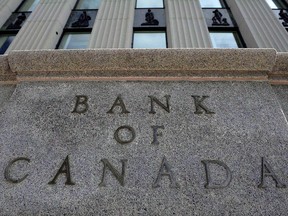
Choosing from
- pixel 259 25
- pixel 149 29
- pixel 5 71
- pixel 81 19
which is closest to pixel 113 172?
pixel 5 71

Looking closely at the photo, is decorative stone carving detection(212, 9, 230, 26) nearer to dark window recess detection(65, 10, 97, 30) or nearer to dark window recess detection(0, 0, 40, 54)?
dark window recess detection(65, 10, 97, 30)

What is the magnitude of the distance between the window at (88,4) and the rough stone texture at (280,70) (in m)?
7.84

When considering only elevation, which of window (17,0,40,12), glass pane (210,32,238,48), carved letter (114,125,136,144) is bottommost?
carved letter (114,125,136,144)

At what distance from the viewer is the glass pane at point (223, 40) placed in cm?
847

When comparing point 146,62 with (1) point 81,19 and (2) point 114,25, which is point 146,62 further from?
(1) point 81,19

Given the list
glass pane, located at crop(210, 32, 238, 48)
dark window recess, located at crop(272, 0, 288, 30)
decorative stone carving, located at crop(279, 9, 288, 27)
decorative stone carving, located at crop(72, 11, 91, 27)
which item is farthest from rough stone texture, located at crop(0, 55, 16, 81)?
decorative stone carving, located at crop(279, 9, 288, 27)

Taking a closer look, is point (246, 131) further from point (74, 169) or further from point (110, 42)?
point (110, 42)

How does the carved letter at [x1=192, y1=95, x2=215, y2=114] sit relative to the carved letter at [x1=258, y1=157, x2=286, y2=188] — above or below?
above

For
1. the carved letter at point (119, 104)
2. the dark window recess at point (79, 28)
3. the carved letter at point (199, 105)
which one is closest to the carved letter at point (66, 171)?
the carved letter at point (119, 104)

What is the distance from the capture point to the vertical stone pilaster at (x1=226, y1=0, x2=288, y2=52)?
304 inches

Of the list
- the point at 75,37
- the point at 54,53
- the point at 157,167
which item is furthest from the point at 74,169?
the point at 75,37

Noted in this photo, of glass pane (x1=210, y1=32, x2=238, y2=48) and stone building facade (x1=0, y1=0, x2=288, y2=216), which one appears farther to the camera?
glass pane (x1=210, y1=32, x2=238, y2=48)

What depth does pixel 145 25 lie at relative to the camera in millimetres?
9180

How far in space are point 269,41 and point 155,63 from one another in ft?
16.5
